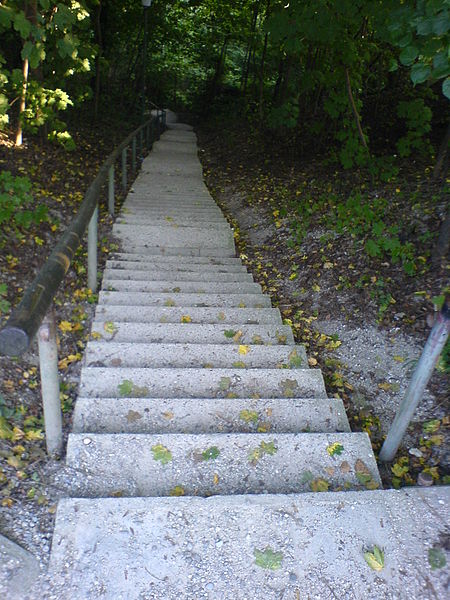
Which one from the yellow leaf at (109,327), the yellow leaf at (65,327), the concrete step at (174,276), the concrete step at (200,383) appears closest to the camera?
the concrete step at (200,383)

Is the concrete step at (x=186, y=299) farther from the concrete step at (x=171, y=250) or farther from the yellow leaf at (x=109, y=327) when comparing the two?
the concrete step at (x=171, y=250)

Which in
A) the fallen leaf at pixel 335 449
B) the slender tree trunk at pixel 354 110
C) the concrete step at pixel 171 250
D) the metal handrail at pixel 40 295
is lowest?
the concrete step at pixel 171 250

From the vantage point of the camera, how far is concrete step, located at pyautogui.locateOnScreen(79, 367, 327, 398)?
2670 mm

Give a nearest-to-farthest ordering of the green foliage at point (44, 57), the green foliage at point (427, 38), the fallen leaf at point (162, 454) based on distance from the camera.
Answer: the fallen leaf at point (162, 454) < the green foliage at point (427, 38) < the green foliage at point (44, 57)

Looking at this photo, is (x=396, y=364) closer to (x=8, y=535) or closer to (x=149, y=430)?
(x=149, y=430)

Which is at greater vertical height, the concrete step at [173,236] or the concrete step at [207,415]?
the concrete step at [207,415]

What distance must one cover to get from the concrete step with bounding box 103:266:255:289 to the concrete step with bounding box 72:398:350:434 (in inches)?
76.7

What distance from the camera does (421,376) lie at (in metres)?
2.18

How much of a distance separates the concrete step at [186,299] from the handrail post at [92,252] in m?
0.30

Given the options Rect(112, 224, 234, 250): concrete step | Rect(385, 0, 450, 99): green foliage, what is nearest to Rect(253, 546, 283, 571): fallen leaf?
Rect(385, 0, 450, 99): green foliage

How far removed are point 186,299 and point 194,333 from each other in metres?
0.67

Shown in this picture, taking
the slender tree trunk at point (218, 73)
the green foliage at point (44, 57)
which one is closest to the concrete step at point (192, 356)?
the green foliage at point (44, 57)

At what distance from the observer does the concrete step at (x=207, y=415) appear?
2.42 meters

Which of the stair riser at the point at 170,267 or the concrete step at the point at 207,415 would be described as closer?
the concrete step at the point at 207,415
